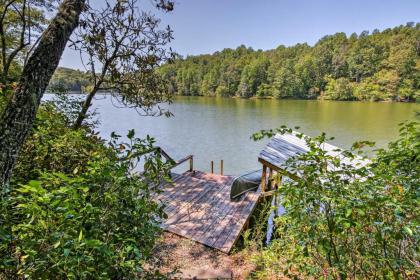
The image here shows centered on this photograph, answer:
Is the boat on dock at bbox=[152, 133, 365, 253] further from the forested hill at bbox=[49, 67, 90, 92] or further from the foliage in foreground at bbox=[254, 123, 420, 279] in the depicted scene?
the forested hill at bbox=[49, 67, 90, 92]

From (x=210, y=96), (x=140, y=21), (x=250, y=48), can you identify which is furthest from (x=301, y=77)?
(x=140, y=21)

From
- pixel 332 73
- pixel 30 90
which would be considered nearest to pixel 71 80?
pixel 30 90

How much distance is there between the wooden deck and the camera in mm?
5297

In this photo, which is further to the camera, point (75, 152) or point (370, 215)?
point (75, 152)

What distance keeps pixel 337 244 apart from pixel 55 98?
5.10m

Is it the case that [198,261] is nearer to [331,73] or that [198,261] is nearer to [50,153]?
[50,153]

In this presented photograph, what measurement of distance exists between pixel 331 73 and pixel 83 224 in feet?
245

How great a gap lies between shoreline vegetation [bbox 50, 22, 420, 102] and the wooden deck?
43.4 m

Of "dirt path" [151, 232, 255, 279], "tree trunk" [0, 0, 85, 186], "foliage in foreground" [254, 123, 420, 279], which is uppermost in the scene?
"tree trunk" [0, 0, 85, 186]

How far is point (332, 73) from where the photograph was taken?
215ft

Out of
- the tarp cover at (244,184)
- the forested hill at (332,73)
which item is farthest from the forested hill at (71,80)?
the forested hill at (332,73)

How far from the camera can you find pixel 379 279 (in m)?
1.65

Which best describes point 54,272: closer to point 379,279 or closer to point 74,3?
point 379,279

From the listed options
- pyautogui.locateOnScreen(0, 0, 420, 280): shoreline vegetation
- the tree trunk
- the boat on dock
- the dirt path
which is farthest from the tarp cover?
the tree trunk
